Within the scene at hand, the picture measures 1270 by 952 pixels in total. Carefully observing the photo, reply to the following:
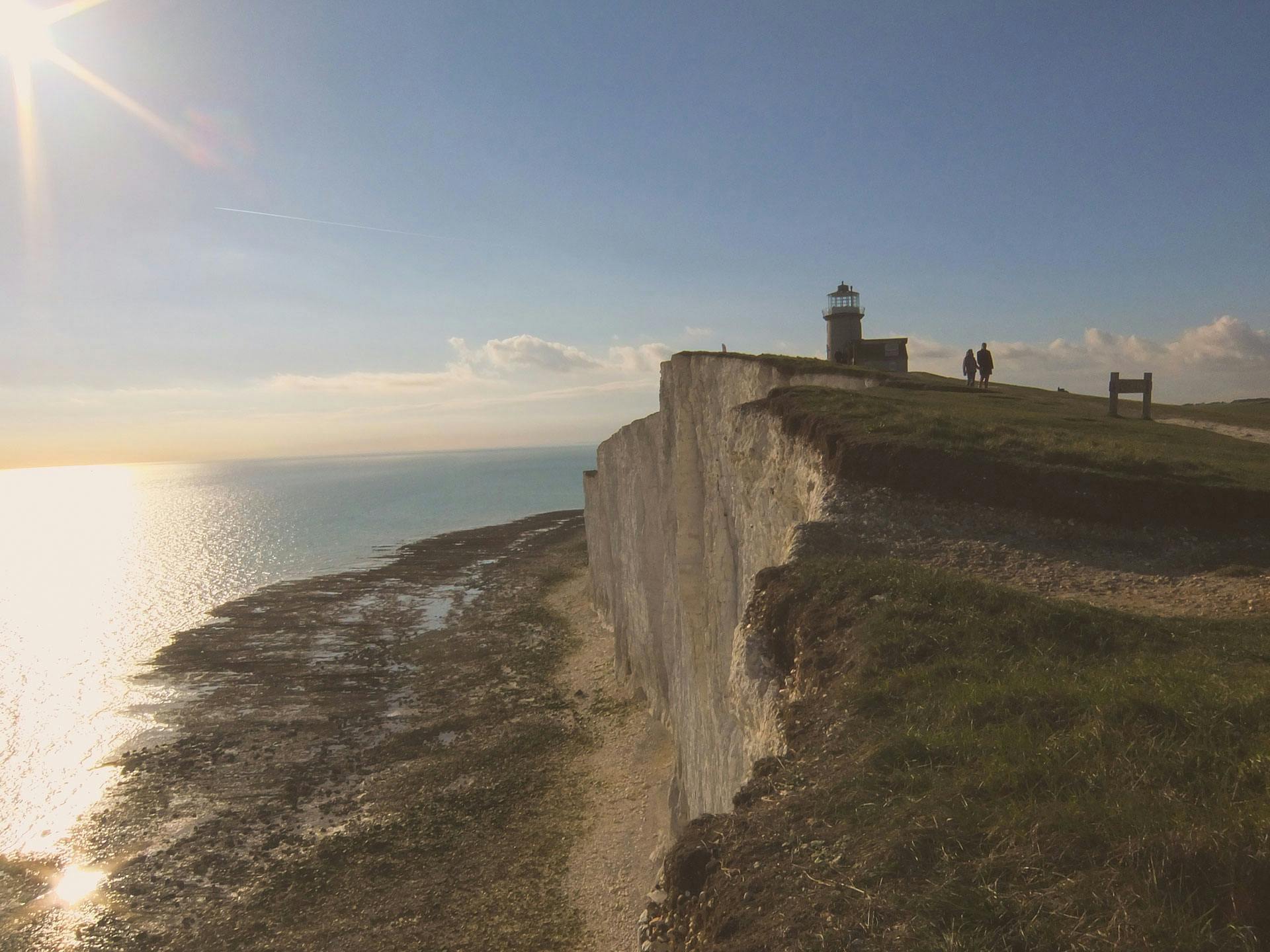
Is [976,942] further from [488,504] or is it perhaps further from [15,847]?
[488,504]

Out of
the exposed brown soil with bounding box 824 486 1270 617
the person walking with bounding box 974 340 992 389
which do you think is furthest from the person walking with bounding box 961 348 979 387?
the exposed brown soil with bounding box 824 486 1270 617

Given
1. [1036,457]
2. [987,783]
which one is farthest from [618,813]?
[987,783]

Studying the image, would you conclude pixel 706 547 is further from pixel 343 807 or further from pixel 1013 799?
pixel 1013 799

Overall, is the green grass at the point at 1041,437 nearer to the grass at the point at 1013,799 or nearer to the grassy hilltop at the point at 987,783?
the grassy hilltop at the point at 987,783

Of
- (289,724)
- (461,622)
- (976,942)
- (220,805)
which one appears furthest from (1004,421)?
(461,622)

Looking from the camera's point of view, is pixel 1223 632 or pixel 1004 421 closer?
pixel 1223 632

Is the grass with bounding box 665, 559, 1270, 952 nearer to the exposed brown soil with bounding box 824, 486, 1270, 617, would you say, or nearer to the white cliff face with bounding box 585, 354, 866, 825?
the white cliff face with bounding box 585, 354, 866, 825

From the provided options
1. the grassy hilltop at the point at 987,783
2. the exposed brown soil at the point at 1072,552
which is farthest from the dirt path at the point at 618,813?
the grassy hilltop at the point at 987,783
